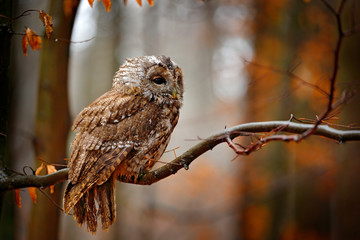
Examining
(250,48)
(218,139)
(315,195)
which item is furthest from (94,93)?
(218,139)

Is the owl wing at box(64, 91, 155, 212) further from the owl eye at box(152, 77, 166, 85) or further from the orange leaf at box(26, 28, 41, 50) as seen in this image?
the orange leaf at box(26, 28, 41, 50)

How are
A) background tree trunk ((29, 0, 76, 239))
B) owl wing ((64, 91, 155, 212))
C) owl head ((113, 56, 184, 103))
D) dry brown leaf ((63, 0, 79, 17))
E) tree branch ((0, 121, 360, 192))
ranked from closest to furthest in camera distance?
1. tree branch ((0, 121, 360, 192))
2. owl wing ((64, 91, 155, 212))
3. owl head ((113, 56, 184, 103))
4. dry brown leaf ((63, 0, 79, 17))
5. background tree trunk ((29, 0, 76, 239))

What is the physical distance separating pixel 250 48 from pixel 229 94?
2601mm

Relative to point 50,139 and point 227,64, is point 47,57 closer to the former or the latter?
point 50,139

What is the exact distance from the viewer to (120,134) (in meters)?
2.12

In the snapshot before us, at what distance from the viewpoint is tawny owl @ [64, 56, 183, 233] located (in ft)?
6.43

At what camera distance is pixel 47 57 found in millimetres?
2904

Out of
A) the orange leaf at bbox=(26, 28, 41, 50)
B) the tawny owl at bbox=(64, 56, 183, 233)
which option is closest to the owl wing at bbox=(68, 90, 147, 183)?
the tawny owl at bbox=(64, 56, 183, 233)

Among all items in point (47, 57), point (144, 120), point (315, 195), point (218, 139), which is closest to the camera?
point (218, 139)

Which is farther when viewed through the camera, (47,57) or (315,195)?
(315,195)

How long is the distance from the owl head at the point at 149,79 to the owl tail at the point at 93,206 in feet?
2.56

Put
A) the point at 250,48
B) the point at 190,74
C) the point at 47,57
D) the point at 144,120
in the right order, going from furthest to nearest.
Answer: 1. the point at 190,74
2. the point at 250,48
3. the point at 47,57
4. the point at 144,120

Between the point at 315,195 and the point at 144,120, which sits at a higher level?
the point at 144,120

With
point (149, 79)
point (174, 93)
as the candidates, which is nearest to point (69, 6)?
point (149, 79)
